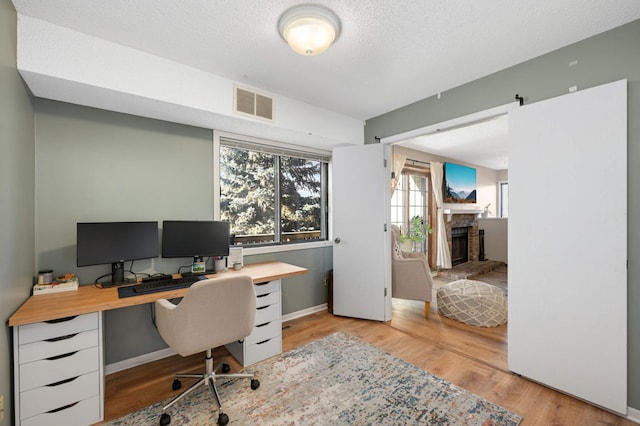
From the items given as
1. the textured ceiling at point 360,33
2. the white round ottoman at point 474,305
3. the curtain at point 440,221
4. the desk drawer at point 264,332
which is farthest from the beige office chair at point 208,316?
the curtain at point 440,221

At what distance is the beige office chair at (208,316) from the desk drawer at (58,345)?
390 mm

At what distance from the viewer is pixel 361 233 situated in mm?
3361

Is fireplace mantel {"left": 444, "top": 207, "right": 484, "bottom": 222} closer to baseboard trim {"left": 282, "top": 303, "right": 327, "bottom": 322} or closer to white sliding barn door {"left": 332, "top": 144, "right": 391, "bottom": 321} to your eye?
white sliding barn door {"left": 332, "top": 144, "right": 391, "bottom": 321}

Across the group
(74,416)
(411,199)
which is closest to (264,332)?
(74,416)

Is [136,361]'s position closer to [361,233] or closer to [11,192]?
[11,192]

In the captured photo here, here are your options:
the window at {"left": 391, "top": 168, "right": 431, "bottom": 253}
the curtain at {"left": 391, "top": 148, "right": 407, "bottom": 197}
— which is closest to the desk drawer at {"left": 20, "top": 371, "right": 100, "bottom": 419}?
the curtain at {"left": 391, "top": 148, "right": 407, "bottom": 197}

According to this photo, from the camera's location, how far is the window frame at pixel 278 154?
2859mm

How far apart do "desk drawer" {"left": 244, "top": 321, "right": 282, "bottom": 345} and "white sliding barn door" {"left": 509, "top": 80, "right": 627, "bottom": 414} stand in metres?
1.97

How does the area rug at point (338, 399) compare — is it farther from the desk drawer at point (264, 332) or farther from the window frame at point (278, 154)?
the window frame at point (278, 154)

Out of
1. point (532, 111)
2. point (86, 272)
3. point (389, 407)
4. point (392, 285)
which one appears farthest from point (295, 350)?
point (532, 111)

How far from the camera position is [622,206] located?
67.6 inches

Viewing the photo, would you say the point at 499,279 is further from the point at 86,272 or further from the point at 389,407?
the point at 86,272

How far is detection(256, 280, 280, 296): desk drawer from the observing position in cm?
245

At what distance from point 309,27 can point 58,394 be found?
8.71 ft
